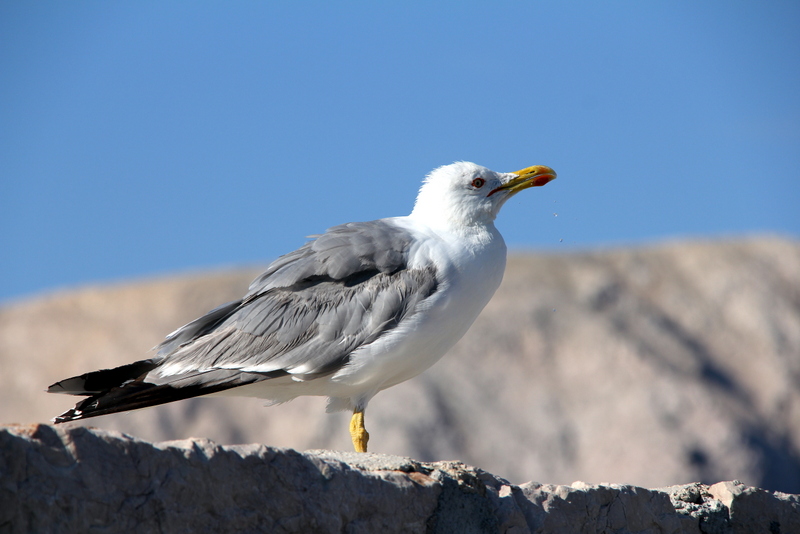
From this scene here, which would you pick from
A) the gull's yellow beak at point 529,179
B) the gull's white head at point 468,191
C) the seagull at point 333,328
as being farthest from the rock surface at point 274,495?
the gull's yellow beak at point 529,179

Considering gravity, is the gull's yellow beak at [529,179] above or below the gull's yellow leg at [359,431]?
above

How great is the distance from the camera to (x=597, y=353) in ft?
73.7

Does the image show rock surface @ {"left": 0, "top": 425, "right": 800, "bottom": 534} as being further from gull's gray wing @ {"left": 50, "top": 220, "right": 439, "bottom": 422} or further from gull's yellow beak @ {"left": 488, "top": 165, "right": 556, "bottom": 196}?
gull's yellow beak @ {"left": 488, "top": 165, "right": 556, "bottom": 196}

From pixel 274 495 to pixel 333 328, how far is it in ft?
6.56

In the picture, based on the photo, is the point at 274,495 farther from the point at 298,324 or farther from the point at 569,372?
the point at 569,372

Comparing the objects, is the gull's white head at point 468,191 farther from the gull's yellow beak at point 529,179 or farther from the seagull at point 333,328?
the seagull at point 333,328

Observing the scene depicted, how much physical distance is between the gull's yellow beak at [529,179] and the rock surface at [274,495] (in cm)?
241

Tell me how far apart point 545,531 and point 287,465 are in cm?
122

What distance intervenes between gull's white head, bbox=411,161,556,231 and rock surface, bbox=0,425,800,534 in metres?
2.19

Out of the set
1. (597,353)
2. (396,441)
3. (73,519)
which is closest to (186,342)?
(73,519)

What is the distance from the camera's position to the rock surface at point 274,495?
2553 millimetres

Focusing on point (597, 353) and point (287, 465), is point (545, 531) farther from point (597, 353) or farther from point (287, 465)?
point (597, 353)

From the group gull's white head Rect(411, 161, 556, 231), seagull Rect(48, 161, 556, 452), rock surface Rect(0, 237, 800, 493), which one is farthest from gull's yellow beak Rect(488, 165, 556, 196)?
rock surface Rect(0, 237, 800, 493)

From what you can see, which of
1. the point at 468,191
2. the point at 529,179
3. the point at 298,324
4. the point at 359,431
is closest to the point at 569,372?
the point at 529,179
